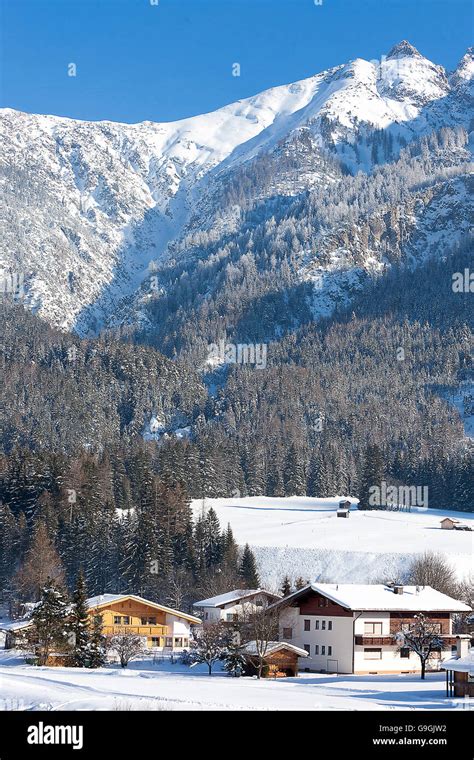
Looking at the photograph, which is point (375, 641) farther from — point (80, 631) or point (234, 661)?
point (80, 631)

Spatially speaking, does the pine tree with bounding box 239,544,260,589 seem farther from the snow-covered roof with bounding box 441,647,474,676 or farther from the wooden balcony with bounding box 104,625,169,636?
the snow-covered roof with bounding box 441,647,474,676

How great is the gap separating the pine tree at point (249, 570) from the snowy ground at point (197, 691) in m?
37.9

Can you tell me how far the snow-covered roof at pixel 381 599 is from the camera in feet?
280

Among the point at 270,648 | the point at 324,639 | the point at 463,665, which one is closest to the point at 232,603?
the point at 324,639

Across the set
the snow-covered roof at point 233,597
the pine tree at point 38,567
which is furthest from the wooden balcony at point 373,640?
the pine tree at point 38,567

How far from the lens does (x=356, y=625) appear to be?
8431 centimetres

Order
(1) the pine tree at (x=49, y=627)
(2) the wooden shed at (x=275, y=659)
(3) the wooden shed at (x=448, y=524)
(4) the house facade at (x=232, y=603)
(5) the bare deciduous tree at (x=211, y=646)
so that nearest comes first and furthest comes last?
(2) the wooden shed at (x=275, y=659) → (1) the pine tree at (x=49, y=627) → (5) the bare deciduous tree at (x=211, y=646) → (4) the house facade at (x=232, y=603) → (3) the wooden shed at (x=448, y=524)

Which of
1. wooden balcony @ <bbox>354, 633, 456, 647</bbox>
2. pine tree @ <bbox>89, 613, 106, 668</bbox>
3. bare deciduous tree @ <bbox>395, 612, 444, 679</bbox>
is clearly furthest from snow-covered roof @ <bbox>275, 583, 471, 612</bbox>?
pine tree @ <bbox>89, 613, 106, 668</bbox>

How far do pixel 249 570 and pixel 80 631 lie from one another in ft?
142

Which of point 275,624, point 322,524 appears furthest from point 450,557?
point 275,624

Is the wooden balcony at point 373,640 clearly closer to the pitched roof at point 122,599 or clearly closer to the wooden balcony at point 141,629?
the pitched roof at point 122,599
